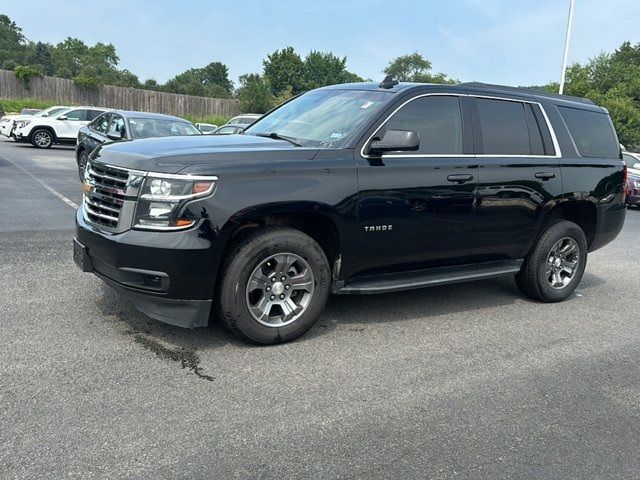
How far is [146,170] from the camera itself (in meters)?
3.87

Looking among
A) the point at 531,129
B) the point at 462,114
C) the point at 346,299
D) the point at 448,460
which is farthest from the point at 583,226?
the point at 448,460


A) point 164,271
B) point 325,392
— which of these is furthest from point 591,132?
point 164,271

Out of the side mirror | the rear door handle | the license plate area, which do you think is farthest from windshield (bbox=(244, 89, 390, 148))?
the license plate area

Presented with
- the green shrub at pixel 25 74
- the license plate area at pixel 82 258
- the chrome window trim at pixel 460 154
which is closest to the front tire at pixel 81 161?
the license plate area at pixel 82 258

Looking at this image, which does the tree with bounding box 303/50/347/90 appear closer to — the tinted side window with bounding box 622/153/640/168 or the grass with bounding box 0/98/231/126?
the grass with bounding box 0/98/231/126

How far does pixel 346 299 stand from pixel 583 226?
2847mm

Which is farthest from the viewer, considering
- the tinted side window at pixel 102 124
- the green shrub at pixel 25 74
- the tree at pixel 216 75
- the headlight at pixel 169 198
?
the tree at pixel 216 75

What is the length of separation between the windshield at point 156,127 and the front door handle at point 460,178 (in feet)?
26.2

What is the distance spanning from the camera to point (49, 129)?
21875mm

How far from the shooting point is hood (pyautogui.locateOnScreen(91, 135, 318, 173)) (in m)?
3.88

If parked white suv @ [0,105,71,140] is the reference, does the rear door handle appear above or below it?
above

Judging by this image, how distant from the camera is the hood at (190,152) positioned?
3.88m

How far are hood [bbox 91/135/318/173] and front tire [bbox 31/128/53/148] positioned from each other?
19597mm

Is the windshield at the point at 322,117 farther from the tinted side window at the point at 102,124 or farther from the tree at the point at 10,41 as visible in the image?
the tree at the point at 10,41
